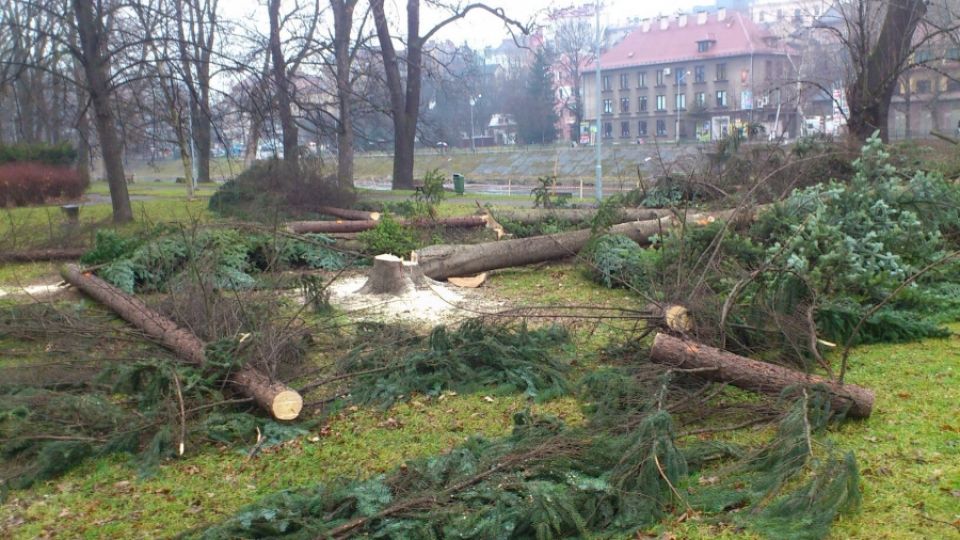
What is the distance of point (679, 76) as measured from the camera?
2670 inches

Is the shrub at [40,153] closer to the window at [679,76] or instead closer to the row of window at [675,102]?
the row of window at [675,102]

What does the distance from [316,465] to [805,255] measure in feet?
16.9

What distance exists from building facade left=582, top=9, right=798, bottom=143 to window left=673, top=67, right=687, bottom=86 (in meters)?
0.07

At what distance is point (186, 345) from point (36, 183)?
2144 centimetres

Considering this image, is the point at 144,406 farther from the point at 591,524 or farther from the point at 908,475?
the point at 908,475

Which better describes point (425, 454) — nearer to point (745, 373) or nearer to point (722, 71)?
point (745, 373)

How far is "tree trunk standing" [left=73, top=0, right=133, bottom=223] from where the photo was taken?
17234mm

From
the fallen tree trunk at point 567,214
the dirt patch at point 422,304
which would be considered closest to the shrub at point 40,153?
the fallen tree trunk at point 567,214

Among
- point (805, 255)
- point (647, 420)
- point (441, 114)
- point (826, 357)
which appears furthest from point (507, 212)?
point (441, 114)

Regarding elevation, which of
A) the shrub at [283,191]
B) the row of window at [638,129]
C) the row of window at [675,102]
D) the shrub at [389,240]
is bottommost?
the shrub at [389,240]

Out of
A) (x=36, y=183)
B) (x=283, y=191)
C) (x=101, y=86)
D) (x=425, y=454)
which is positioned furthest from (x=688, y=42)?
(x=425, y=454)

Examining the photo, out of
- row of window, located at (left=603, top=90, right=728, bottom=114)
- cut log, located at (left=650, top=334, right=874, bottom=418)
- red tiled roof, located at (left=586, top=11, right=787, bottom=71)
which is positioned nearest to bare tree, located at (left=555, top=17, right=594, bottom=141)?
red tiled roof, located at (left=586, top=11, right=787, bottom=71)

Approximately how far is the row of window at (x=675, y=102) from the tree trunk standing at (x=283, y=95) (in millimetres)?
43208

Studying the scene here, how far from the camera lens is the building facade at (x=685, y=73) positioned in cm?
6334
